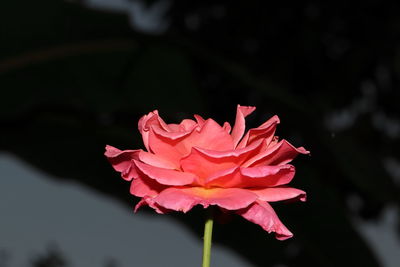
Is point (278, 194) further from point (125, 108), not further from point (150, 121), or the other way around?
point (125, 108)

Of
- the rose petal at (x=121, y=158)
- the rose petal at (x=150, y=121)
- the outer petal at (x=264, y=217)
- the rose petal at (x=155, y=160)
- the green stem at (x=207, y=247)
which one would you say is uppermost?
the rose petal at (x=150, y=121)

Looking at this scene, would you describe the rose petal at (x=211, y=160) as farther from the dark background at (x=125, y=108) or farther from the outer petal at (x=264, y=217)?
the dark background at (x=125, y=108)

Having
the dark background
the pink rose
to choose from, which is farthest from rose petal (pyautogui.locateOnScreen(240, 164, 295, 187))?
the dark background

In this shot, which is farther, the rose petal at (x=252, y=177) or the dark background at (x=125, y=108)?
the dark background at (x=125, y=108)

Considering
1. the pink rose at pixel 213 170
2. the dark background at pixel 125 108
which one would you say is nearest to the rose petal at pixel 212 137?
the pink rose at pixel 213 170

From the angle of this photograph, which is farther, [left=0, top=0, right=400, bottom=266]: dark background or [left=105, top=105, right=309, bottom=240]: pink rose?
[left=0, top=0, right=400, bottom=266]: dark background

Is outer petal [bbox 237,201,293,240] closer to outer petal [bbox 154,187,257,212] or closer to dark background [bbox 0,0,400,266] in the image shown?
outer petal [bbox 154,187,257,212]

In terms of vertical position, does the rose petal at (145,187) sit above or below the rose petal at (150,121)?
below

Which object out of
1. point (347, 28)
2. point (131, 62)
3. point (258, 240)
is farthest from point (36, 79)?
point (347, 28)
